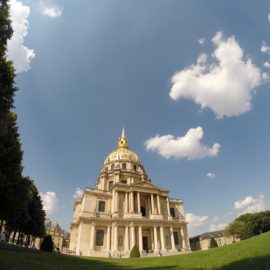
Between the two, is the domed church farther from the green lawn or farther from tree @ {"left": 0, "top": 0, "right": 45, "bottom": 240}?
the green lawn

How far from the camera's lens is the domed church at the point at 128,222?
141 feet

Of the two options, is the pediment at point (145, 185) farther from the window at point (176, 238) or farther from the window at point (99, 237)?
the window at point (99, 237)

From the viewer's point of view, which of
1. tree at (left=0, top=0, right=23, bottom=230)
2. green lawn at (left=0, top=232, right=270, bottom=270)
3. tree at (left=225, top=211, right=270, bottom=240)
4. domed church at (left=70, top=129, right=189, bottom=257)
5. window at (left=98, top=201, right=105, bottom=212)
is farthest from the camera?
tree at (left=225, top=211, right=270, bottom=240)

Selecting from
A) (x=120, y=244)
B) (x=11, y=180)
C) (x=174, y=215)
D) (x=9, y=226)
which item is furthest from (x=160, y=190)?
(x=11, y=180)

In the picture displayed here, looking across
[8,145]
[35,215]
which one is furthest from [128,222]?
[8,145]

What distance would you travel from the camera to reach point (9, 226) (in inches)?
1339

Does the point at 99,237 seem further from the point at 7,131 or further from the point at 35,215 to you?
the point at 7,131

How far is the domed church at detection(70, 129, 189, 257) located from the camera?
43031 millimetres

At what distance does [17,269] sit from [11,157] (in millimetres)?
14267

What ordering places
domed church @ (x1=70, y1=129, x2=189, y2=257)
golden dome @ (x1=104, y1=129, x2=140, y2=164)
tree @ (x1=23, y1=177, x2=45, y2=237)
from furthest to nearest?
golden dome @ (x1=104, y1=129, x2=140, y2=164), domed church @ (x1=70, y1=129, x2=189, y2=257), tree @ (x1=23, y1=177, x2=45, y2=237)

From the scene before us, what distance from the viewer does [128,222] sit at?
4522 centimetres

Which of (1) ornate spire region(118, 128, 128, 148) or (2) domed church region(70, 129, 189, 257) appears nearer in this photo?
(2) domed church region(70, 129, 189, 257)

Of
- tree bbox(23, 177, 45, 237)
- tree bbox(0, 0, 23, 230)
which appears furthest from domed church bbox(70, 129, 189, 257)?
tree bbox(0, 0, 23, 230)

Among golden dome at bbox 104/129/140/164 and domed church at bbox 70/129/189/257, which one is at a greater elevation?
golden dome at bbox 104/129/140/164
